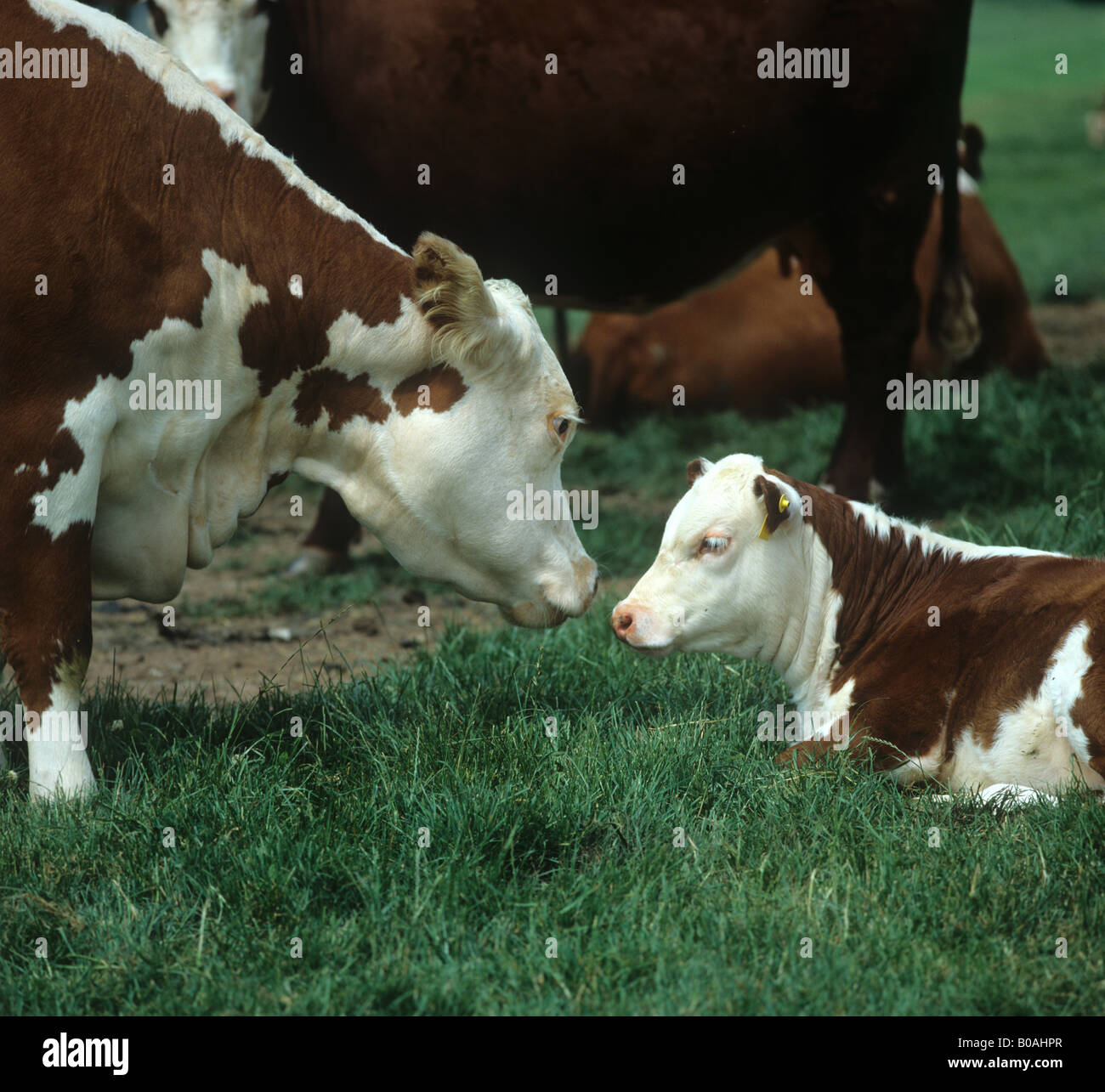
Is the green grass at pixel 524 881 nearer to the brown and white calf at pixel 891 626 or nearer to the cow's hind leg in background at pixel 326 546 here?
the brown and white calf at pixel 891 626

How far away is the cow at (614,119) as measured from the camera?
5555mm

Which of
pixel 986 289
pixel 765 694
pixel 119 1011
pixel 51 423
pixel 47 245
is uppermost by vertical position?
pixel 986 289

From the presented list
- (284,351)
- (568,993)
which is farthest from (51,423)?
(568,993)

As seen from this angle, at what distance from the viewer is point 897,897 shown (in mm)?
3369

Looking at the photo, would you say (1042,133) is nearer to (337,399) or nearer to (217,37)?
(217,37)

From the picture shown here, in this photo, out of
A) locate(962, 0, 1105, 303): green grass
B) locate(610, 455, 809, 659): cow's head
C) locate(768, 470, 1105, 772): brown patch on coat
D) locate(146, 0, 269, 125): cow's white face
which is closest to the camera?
locate(768, 470, 1105, 772): brown patch on coat

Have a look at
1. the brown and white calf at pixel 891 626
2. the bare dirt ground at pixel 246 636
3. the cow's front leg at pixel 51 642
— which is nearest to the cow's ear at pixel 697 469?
the brown and white calf at pixel 891 626

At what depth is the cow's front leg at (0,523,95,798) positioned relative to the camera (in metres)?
3.66

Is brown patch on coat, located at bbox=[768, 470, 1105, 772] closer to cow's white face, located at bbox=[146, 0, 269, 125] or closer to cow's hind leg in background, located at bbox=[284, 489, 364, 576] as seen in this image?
cow's white face, located at bbox=[146, 0, 269, 125]

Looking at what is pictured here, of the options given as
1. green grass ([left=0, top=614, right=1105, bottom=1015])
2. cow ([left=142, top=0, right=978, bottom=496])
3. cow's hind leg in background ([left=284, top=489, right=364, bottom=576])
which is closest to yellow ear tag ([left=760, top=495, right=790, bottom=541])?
green grass ([left=0, top=614, right=1105, bottom=1015])

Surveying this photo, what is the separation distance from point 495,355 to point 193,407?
2.71 ft

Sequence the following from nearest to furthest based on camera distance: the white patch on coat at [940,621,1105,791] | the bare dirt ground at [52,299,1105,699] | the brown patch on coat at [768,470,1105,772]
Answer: the white patch on coat at [940,621,1105,791], the brown patch on coat at [768,470,1105,772], the bare dirt ground at [52,299,1105,699]

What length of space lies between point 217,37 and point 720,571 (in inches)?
107

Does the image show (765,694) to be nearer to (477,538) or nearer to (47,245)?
(477,538)
